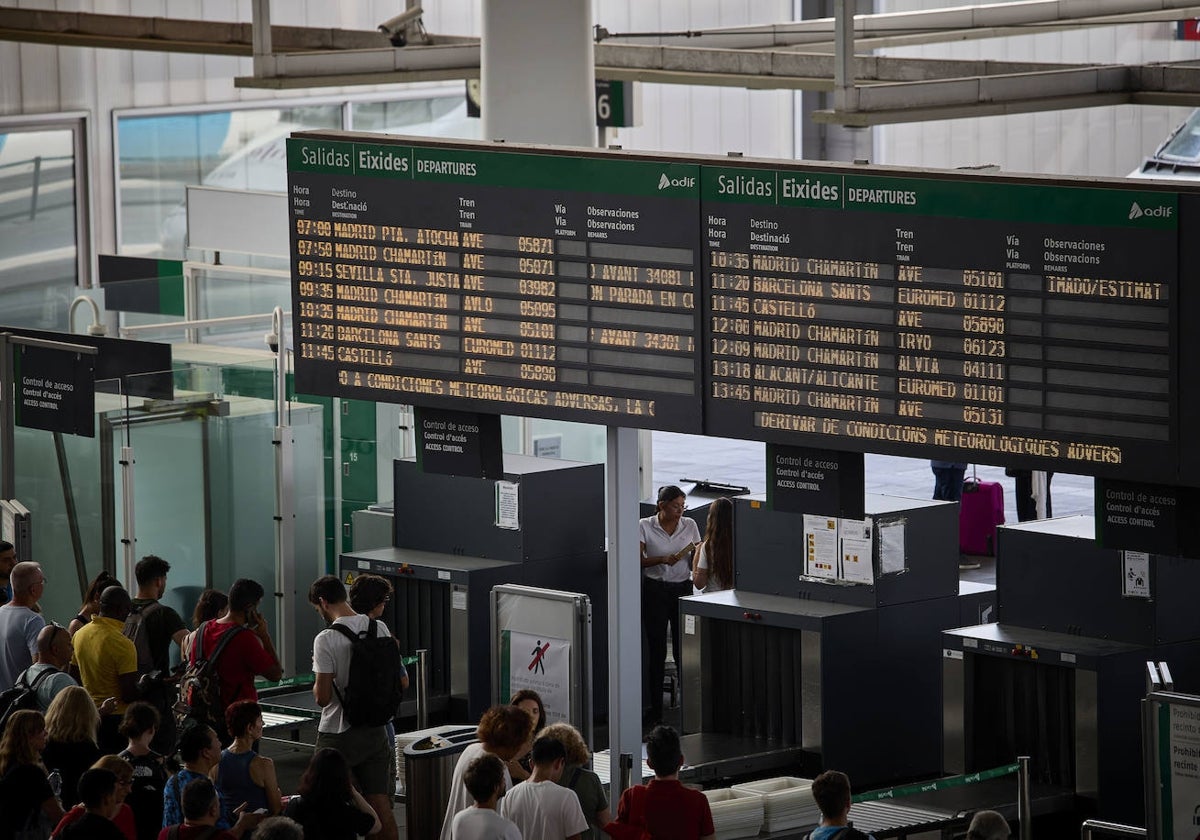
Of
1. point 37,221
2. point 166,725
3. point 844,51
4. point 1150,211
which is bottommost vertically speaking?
point 166,725

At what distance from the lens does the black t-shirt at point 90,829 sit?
641 centimetres

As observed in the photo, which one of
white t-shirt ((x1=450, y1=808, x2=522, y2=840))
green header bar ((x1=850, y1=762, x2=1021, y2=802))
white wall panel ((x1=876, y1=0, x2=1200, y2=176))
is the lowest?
green header bar ((x1=850, y1=762, x2=1021, y2=802))

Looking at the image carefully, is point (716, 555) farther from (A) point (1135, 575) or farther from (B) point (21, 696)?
(B) point (21, 696)

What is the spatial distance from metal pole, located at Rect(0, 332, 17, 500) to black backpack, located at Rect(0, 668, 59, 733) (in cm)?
349

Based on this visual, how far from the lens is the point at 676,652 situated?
1112 centimetres

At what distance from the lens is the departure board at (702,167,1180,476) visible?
6.26 m

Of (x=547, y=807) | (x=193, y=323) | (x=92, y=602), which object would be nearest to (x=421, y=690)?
(x=92, y=602)

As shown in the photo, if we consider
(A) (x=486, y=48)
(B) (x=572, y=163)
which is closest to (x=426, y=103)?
(A) (x=486, y=48)

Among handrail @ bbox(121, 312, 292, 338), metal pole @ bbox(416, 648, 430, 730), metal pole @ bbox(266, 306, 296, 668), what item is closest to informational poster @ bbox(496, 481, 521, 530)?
metal pole @ bbox(416, 648, 430, 730)

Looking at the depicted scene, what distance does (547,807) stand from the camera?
21.8 ft

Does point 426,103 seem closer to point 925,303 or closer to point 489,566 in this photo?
point 489,566

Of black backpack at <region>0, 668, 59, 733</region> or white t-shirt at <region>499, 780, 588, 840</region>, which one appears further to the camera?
black backpack at <region>0, 668, 59, 733</region>

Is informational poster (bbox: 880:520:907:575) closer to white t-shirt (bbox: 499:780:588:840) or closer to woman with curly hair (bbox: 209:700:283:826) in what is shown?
white t-shirt (bbox: 499:780:588:840)

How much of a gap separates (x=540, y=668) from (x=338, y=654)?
1547 millimetres
